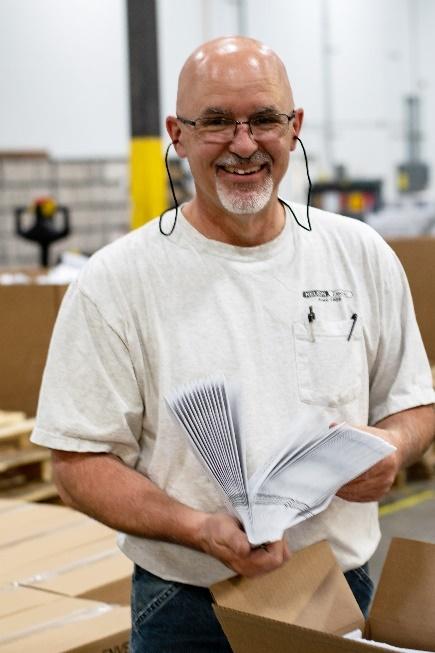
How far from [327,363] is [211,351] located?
216 millimetres

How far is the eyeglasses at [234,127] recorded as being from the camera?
1878 millimetres

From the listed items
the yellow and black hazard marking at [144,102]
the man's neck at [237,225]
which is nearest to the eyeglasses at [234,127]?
the man's neck at [237,225]

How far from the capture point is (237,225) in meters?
1.97

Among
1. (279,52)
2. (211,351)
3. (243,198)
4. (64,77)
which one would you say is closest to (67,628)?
(211,351)

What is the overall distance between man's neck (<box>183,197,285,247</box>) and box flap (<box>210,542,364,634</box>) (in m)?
0.57

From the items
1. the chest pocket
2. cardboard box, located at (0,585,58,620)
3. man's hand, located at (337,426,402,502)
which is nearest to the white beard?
the chest pocket

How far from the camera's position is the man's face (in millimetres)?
1865

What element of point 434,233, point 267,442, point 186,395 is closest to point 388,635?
point 267,442

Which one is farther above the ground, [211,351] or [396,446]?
[211,351]

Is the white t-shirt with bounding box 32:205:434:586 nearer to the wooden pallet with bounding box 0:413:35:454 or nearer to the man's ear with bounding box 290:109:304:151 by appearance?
the man's ear with bounding box 290:109:304:151

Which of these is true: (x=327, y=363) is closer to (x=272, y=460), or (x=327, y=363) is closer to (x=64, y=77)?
(x=272, y=460)

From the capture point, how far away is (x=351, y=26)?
49.8ft

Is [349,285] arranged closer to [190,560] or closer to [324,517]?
[324,517]

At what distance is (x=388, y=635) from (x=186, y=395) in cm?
50
